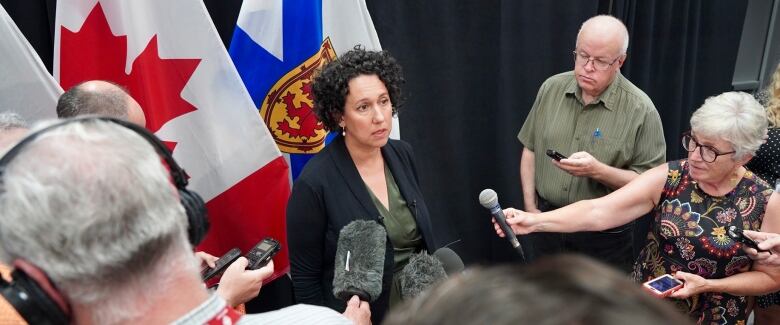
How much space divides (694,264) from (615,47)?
103cm

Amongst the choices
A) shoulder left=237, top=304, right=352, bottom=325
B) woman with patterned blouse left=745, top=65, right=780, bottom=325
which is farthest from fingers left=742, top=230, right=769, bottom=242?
shoulder left=237, top=304, right=352, bottom=325

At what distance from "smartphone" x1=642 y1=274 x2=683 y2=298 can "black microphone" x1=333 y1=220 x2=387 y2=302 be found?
93 cm

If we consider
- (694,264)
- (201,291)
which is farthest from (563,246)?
(201,291)

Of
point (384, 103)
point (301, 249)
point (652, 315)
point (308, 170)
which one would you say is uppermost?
point (652, 315)

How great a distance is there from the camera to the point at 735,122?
1840 millimetres

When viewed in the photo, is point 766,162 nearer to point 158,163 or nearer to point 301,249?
point 301,249

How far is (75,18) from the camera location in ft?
6.77

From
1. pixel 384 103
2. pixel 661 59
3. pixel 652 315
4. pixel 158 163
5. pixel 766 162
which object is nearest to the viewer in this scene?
pixel 652 315

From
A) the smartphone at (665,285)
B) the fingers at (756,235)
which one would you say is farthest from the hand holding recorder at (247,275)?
the fingers at (756,235)

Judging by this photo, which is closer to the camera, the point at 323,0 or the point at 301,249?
the point at 301,249

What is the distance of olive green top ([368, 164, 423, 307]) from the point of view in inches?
76.0

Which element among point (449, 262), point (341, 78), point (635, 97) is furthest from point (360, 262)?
point (635, 97)

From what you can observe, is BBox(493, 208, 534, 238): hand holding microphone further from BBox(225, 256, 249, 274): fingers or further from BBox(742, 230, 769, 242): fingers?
BBox(225, 256, 249, 274): fingers

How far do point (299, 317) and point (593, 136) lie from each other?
2.05 meters
